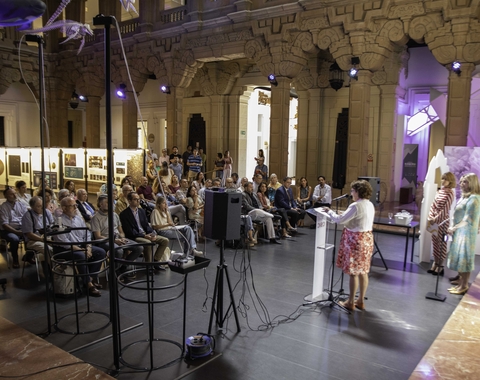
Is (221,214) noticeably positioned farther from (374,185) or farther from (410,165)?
(410,165)

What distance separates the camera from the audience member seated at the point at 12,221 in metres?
5.92

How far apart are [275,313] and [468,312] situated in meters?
2.11

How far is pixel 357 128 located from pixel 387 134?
3149mm

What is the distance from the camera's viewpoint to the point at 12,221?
6250mm

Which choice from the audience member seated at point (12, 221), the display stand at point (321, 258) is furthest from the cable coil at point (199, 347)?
the audience member seated at point (12, 221)

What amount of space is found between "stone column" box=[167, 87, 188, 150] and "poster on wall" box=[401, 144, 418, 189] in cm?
729

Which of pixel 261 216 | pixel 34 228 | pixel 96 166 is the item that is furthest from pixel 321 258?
pixel 96 166

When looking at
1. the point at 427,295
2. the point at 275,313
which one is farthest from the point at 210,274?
the point at 427,295

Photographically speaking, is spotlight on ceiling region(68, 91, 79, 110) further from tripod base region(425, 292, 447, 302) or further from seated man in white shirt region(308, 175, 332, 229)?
tripod base region(425, 292, 447, 302)

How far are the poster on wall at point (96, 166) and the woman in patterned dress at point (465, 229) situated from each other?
24.8ft

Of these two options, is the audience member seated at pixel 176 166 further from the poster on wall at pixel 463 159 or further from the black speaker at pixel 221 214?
the black speaker at pixel 221 214

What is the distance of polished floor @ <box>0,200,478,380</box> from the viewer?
333cm

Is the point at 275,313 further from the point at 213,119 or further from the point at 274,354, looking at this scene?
the point at 213,119

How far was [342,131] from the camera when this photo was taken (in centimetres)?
1277
